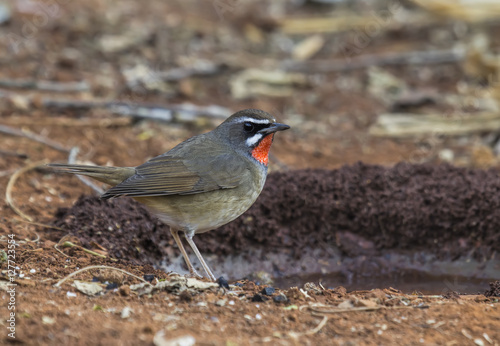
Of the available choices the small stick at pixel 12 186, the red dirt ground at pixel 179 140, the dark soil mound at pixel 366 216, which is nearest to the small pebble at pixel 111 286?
the red dirt ground at pixel 179 140

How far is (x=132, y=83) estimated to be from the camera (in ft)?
31.7

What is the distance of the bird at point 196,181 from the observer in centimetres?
526

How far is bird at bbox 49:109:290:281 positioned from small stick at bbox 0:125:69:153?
2.18m

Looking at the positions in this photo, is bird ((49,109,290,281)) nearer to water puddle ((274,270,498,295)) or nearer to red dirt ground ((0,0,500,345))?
red dirt ground ((0,0,500,345))

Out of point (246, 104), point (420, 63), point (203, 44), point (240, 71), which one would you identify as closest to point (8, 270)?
point (246, 104)

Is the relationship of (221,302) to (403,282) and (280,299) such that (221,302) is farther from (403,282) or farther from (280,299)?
(403,282)

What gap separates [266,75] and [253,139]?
17.7ft

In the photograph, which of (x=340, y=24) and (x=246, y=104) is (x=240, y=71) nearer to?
(x=246, y=104)

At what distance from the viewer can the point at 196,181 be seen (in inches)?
212

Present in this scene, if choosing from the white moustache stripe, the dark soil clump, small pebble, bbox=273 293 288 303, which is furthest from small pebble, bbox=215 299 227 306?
the dark soil clump

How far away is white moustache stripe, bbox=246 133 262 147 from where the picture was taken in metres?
5.73

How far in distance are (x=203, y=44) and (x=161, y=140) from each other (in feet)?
14.1

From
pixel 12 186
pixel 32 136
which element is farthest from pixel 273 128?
pixel 32 136

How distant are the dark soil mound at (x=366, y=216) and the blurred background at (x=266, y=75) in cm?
186
